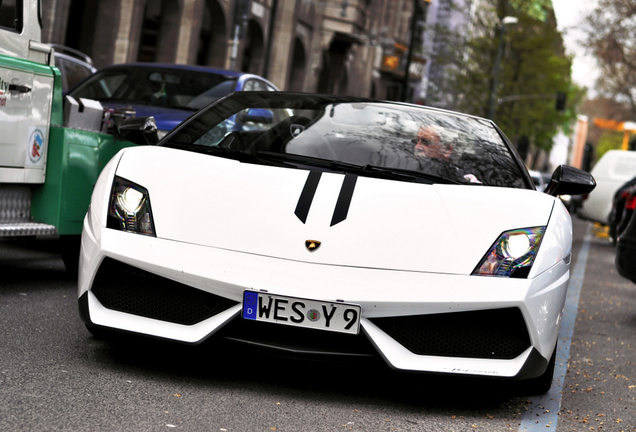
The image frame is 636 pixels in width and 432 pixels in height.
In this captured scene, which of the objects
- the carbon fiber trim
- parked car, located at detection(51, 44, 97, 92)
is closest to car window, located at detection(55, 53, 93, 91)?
parked car, located at detection(51, 44, 97, 92)

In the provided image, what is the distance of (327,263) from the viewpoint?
3607mm

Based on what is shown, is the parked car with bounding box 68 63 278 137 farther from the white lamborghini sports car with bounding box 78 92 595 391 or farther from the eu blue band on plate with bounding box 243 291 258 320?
the eu blue band on plate with bounding box 243 291 258 320

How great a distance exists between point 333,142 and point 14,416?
2.14 meters

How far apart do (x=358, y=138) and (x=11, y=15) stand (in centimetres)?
220

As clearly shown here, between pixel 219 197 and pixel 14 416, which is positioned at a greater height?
pixel 219 197

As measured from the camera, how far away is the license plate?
3.52 meters

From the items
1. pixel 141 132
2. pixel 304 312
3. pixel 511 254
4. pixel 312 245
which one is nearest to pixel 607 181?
pixel 141 132

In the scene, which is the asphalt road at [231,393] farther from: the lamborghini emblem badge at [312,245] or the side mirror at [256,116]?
the side mirror at [256,116]

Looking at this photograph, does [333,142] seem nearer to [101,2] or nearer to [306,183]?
[306,183]

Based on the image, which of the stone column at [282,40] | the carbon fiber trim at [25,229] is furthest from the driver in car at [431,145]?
the stone column at [282,40]

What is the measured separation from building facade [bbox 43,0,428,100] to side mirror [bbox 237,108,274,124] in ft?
44.2

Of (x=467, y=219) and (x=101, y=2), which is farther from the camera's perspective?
(x=101, y=2)

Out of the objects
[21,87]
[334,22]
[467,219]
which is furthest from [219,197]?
[334,22]

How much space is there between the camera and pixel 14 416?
9.98ft
